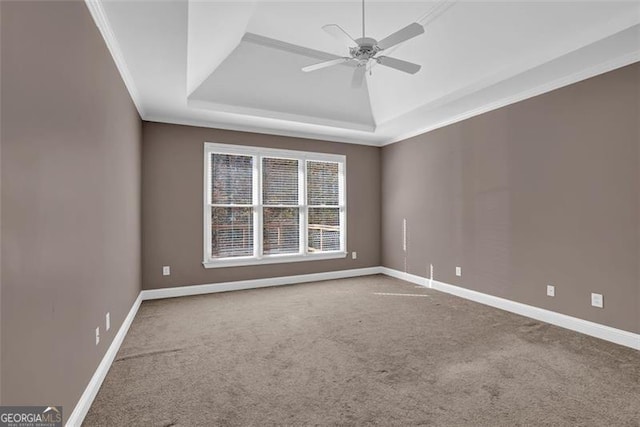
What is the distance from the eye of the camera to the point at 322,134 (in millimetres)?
5586

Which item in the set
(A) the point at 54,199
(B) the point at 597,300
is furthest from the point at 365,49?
(B) the point at 597,300

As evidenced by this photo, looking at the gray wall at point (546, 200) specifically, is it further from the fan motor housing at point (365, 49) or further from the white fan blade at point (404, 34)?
the fan motor housing at point (365, 49)

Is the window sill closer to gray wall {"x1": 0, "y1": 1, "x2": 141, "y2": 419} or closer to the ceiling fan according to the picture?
gray wall {"x1": 0, "y1": 1, "x2": 141, "y2": 419}

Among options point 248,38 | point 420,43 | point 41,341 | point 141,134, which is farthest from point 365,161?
point 41,341

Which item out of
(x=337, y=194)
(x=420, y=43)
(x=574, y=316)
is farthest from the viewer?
(x=337, y=194)

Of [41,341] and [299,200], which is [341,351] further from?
[299,200]

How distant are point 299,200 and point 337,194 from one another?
0.79 meters

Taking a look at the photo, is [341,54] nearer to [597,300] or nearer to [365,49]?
[365,49]

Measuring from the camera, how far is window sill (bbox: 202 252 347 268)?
5000mm

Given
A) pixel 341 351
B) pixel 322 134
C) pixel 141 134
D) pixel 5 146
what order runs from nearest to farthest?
pixel 5 146 < pixel 341 351 < pixel 141 134 < pixel 322 134

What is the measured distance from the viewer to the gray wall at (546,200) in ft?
9.95

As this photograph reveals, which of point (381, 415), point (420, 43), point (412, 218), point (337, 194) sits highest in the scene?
point (420, 43)

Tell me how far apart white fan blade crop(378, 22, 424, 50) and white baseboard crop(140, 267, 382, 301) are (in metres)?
3.89

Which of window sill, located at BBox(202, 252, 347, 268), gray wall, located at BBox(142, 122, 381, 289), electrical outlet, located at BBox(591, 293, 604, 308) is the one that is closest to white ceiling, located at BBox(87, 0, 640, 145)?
gray wall, located at BBox(142, 122, 381, 289)
